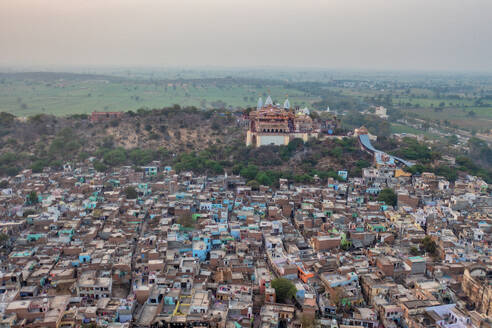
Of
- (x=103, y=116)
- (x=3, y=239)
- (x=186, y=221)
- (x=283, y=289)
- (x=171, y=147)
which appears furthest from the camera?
(x=103, y=116)

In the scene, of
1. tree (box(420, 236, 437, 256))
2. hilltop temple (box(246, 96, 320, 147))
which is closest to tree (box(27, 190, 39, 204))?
hilltop temple (box(246, 96, 320, 147))

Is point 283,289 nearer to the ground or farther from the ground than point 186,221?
nearer to the ground

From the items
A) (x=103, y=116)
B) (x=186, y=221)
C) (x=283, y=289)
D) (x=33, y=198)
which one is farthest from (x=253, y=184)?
(x=103, y=116)

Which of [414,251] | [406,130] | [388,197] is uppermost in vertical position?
[388,197]

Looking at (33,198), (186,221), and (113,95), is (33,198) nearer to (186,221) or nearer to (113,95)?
(186,221)

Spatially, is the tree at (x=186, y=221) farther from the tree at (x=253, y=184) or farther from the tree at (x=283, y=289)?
the tree at (x=283, y=289)

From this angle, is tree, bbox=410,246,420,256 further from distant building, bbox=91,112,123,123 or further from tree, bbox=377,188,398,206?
distant building, bbox=91,112,123,123

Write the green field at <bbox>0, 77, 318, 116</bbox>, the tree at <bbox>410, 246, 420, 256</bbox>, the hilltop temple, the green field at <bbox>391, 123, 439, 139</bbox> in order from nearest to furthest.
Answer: the tree at <bbox>410, 246, 420, 256</bbox> → the hilltop temple → the green field at <bbox>391, 123, 439, 139</bbox> → the green field at <bbox>0, 77, 318, 116</bbox>

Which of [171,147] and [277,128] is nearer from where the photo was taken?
[277,128]
